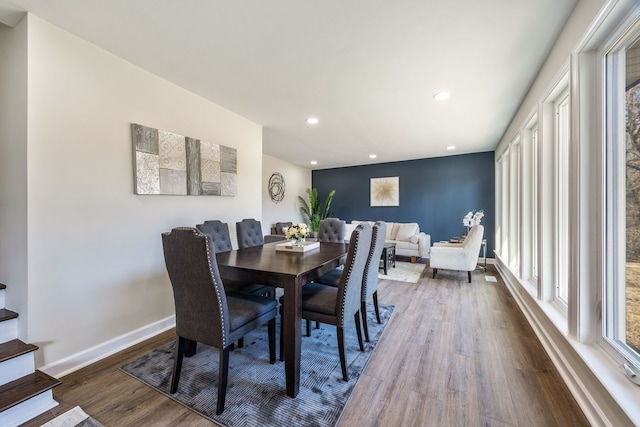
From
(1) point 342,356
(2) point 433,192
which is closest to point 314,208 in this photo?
(2) point 433,192

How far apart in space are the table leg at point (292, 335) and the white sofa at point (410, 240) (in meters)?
3.74

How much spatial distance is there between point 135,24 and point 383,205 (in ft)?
19.7

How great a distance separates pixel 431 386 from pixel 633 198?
1.52 meters

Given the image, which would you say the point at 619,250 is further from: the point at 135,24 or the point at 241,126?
the point at 241,126

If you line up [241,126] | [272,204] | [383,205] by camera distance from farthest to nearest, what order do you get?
Answer: [383,205]
[272,204]
[241,126]

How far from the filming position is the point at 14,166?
176 centimetres

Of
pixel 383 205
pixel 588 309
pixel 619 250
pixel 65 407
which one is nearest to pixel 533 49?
pixel 619 250

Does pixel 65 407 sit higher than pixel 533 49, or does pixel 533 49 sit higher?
pixel 533 49

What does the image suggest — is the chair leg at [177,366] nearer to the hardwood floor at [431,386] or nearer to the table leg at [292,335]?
the hardwood floor at [431,386]

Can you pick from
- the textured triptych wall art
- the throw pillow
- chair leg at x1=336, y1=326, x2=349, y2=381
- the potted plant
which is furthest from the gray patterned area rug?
the potted plant

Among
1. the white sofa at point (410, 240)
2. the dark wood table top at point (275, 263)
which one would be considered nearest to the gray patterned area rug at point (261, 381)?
the dark wood table top at point (275, 263)

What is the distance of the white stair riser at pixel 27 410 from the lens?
1359mm

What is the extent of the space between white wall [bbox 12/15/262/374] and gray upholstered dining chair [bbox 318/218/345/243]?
71.4 inches

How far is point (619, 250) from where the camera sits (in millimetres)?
1405
